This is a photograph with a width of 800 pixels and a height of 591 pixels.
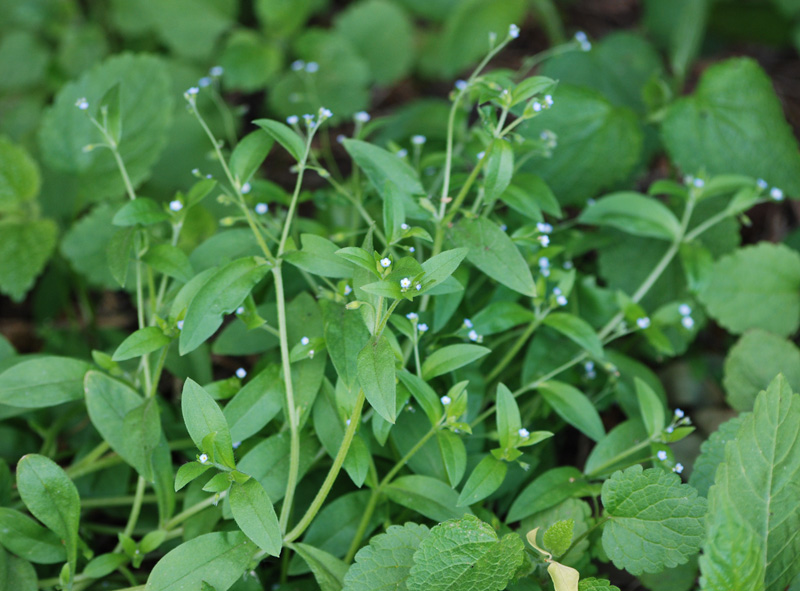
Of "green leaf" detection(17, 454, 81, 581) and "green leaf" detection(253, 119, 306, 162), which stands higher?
"green leaf" detection(253, 119, 306, 162)

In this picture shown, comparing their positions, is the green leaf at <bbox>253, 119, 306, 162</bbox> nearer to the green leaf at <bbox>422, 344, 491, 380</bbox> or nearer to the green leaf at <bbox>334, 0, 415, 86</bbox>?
the green leaf at <bbox>422, 344, 491, 380</bbox>

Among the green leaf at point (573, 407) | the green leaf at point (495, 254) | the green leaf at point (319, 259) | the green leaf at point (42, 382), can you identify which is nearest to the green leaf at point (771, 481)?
the green leaf at point (573, 407)

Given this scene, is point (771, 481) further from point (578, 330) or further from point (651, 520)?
point (578, 330)

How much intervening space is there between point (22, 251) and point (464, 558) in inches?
71.6

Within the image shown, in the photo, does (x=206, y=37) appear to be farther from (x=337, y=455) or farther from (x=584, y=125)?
(x=337, y=455)

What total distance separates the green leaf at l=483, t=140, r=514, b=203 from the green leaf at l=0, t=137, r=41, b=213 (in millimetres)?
1741

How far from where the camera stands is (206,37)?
3.30m

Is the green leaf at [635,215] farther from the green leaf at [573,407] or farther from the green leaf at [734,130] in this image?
the green leaf at [573,407]

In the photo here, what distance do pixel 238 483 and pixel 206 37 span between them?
7.99 feet

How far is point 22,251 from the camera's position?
2.39 metres

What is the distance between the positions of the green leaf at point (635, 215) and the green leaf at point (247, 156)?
1.07 metres

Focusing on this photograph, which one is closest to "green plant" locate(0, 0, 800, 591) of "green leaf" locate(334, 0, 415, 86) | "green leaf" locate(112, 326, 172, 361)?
"green leaf" locate(112, 326, 172, 361)

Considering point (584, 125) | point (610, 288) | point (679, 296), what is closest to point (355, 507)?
point (610, 288)

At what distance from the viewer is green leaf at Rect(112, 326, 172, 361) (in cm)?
Answer: 169
